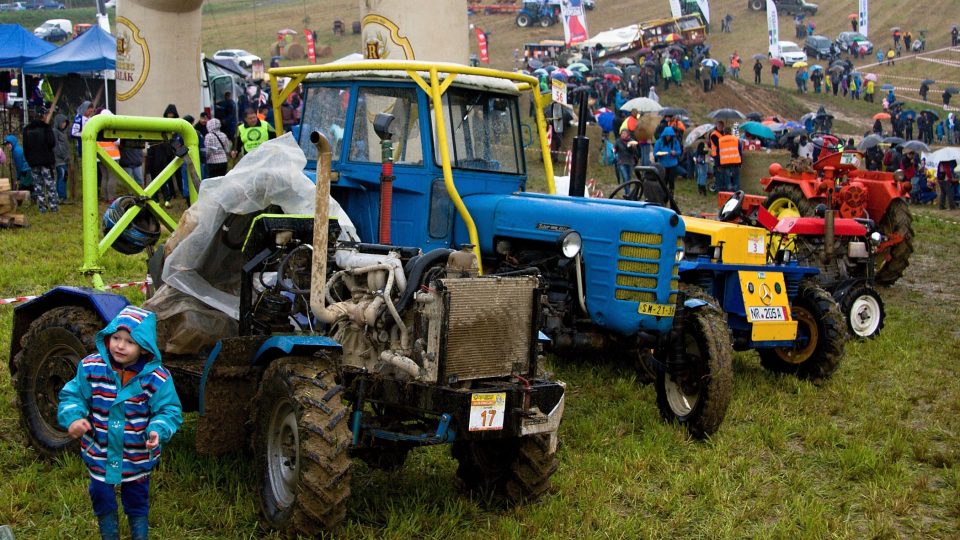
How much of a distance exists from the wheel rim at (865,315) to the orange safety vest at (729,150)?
34.2 ft

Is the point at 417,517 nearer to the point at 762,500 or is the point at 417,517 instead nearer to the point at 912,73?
the point at 762,500

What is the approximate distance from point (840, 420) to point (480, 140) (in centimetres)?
340

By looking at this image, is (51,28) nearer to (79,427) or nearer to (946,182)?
(946,182)

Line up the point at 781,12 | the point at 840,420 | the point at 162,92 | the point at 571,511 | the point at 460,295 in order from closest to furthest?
the point at 460,295, the point at 571,511, the point at 840,420, the point at 162,92, the point at 781,12

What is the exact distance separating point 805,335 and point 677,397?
2035 mm

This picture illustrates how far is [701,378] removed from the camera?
7.46m

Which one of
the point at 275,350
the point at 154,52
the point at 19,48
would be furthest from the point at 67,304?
the point at 19,48

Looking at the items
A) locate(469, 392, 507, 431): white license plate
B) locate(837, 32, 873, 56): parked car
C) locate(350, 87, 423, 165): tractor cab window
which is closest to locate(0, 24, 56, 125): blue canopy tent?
locate(350, 87, 423, 165): tractor cab window

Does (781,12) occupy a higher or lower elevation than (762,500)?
higher

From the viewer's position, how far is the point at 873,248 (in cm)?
1190

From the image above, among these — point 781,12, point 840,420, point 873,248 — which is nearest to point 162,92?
point 873,248

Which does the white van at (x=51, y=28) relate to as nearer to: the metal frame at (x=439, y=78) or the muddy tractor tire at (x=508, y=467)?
the metal frame at (x=439, y=78)

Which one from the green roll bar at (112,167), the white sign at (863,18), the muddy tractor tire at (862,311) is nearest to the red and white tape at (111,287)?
the green roll bar at (112,167)

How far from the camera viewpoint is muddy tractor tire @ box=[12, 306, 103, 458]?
6.32m
